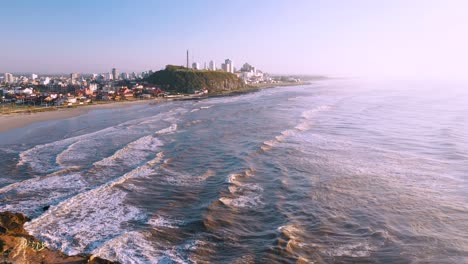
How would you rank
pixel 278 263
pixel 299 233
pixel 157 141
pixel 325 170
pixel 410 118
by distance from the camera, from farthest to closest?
1. pixel 410 118
2. pixel 157 141
3. pixel 325 170
4. pixel 299 233
5. pixel 278 263

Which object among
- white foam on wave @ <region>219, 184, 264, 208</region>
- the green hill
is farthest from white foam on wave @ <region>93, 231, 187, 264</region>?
the green hill

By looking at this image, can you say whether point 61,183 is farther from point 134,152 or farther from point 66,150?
point 66,150

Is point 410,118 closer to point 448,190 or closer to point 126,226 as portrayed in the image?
point 448,190

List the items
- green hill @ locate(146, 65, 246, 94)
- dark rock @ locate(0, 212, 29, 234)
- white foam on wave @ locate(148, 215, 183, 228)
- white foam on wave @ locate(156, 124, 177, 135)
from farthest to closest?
green hill @ locate(146, 65, 246, 94)
white foam on wave @ locate(156, 124, 177, 135)
white foam on wave @ locate(148, 215, 183, 228)
dark rock @ locate(0, 212, 29, 234)

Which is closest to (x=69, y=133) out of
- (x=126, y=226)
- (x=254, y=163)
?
(x=254, y=163)

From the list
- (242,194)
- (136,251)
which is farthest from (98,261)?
(242,194)

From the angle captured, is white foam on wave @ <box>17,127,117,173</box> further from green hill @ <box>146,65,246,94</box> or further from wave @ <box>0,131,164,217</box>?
green hill @ <box>146,65,246,94</box>

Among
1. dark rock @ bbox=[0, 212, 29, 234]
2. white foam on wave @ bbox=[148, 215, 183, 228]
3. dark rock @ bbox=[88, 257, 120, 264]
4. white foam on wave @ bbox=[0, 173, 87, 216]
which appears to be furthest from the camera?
white foam on wave @ bbox=[0, 173, 87, 216]
